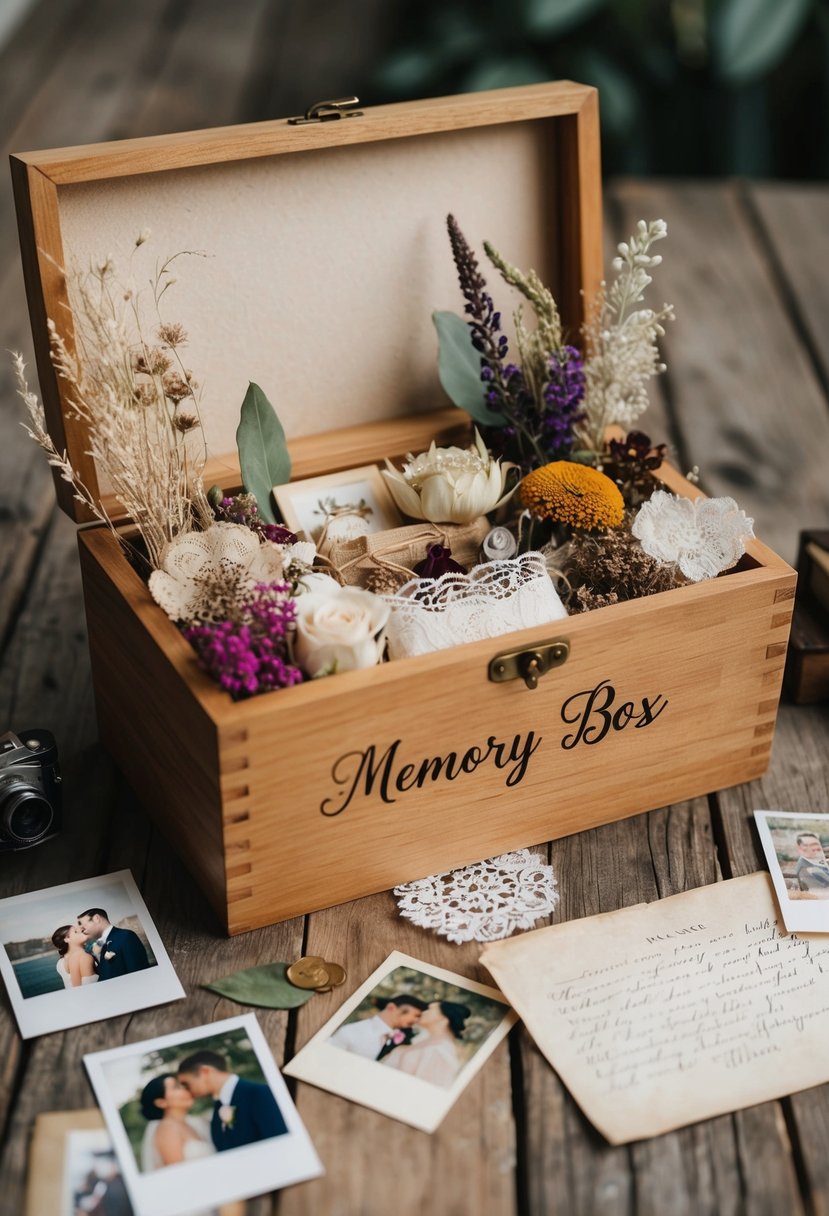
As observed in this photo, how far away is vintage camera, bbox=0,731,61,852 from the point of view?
55.0 inches

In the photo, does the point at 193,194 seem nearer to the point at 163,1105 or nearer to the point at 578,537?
the point at 578,537

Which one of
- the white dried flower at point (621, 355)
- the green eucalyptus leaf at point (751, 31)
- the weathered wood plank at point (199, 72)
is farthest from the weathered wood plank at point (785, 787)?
the weathered wood plank at point (199, 72)

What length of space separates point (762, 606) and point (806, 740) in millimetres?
322

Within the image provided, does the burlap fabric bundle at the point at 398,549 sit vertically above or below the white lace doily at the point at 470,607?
below

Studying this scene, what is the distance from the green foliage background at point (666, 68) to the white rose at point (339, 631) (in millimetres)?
2709

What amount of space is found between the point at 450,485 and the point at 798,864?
58 cm

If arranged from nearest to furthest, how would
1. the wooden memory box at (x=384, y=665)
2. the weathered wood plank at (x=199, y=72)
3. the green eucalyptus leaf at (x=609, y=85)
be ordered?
the wooden memory box at (x=384, y=665) → the green eucalyptus leaf at (x=609, y=85) → the weathered wood plank at (x=199, y=72)

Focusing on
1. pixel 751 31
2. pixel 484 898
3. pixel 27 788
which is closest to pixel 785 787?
pixel 484 898

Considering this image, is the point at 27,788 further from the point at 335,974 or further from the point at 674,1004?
the point at 674,1004

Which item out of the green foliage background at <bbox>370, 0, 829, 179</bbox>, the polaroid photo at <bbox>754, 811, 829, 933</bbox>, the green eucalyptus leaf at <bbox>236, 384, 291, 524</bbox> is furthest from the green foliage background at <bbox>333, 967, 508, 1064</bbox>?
the green foliage background at <bbox>370, 0, 829, 179</bbox>

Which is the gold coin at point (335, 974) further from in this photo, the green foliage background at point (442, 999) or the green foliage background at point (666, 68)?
the green foliage background at point (666, 68)

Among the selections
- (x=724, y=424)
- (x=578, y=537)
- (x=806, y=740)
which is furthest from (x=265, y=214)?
(x=724, y=424)

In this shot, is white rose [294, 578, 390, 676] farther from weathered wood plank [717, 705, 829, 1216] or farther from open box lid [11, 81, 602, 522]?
weathered wood plank [717, 705, 829, 1216]

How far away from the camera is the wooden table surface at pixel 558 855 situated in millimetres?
1113
